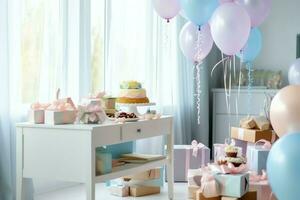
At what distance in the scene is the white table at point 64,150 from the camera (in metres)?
3.05

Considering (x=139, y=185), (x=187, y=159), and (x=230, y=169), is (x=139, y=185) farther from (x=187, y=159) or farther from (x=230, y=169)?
(x=230, y=169)

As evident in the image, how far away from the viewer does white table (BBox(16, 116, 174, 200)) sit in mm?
3053

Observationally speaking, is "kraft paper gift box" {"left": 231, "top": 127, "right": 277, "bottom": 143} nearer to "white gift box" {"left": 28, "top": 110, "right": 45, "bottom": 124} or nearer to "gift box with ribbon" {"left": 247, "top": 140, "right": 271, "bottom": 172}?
"gift box with ribbon" {"left": 247, "top": 140, "right": 271, "bottom": 172}

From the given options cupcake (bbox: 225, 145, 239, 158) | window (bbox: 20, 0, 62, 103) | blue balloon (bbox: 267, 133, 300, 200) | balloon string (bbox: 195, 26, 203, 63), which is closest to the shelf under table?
cupcake (bbox: 225, 145, 239, 158)

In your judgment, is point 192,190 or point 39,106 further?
point 192,190

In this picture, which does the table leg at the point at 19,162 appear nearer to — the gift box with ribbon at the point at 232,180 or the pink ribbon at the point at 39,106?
the pink ribbon at the point at 39,106

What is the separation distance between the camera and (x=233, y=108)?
586cm

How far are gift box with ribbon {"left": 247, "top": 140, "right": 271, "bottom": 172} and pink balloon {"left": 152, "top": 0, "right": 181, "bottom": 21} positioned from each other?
47.1 inches

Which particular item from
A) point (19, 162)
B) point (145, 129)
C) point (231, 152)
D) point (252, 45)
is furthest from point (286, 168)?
point (252, 45)

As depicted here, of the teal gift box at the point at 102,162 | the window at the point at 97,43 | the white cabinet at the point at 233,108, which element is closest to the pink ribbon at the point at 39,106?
the teal gift box at the point at 102,162

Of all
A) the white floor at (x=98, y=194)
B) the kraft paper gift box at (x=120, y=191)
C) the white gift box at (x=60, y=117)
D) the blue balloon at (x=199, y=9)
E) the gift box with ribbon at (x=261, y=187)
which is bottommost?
the white floor at (x=98, y=194)

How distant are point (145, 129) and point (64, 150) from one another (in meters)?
0.69

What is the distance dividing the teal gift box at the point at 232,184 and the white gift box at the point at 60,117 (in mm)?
938

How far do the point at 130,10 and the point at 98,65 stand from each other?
630mm
